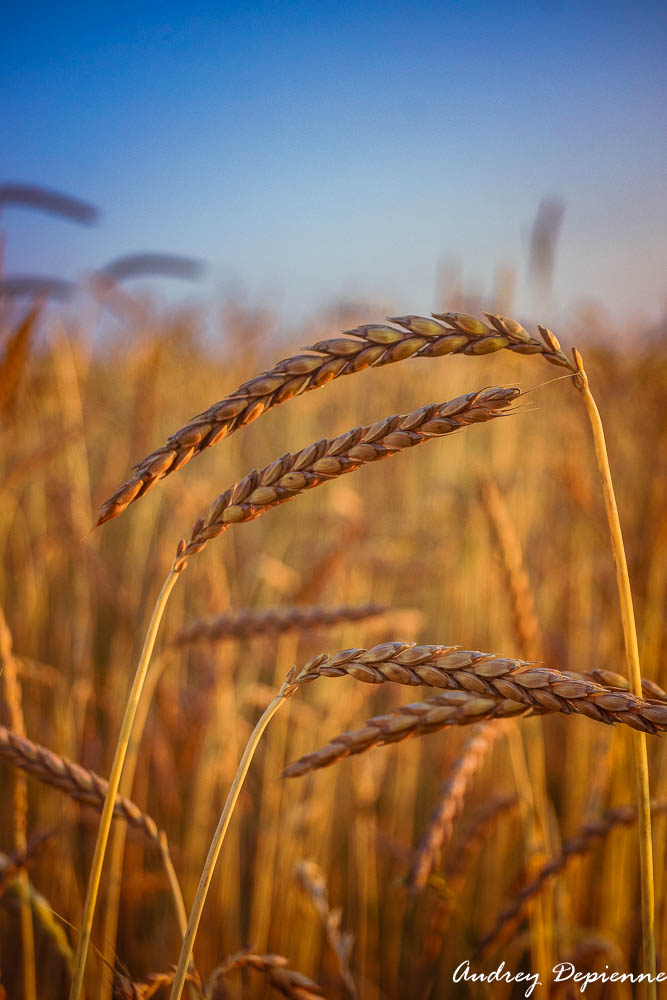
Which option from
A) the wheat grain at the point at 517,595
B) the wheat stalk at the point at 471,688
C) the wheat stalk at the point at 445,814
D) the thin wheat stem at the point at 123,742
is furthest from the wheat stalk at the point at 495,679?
the wheat grain at the point at 517,595

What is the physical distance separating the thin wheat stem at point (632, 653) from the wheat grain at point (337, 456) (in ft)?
0.24

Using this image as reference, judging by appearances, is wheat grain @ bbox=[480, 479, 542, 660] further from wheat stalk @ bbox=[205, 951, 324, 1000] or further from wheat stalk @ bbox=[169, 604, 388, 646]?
wheat stalk @ bbox=[205, 951, 324, 1000]

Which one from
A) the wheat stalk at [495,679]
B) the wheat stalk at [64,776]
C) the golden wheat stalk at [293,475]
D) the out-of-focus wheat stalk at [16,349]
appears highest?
the out-of-focus wheat stalk at [16,349]

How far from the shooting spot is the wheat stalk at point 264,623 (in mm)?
884

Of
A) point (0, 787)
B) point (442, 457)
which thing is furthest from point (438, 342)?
point (442, 457)

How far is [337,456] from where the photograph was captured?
0.42 meters

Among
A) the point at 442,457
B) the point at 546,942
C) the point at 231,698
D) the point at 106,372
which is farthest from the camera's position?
the point at 106,372

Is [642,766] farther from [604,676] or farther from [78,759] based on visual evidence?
[78,759]

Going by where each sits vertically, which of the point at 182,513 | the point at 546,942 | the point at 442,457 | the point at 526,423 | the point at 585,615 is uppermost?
the point at 526,423

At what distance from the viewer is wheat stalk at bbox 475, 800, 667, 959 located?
766 millimetres

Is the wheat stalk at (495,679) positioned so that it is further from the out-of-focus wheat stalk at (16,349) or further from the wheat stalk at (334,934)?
the out-of-focus wheat stalk at (16,349)

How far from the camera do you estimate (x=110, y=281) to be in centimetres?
125

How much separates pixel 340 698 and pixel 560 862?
2.78 ft

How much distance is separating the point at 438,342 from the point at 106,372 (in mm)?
5646
